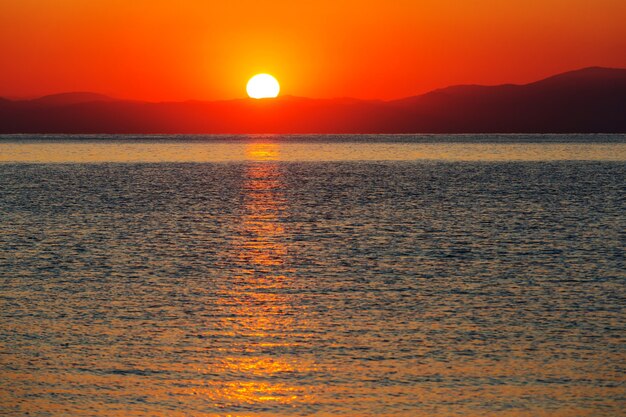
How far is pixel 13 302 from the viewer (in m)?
23.0

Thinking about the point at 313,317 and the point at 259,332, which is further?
the point at 313,317

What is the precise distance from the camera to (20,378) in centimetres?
1598

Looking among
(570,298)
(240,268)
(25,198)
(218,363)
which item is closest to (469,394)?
(218,363)

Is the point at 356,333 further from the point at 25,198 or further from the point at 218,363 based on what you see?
the point at 25,198

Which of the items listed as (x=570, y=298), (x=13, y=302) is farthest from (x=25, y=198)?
(x=570, y=298)

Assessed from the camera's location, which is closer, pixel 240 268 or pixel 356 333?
pixel 356 333

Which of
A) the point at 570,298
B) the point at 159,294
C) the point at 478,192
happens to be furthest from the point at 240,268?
the point at 478,192

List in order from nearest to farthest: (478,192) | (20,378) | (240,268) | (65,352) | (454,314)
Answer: (20,378)
(65,352)
(454,314)
(240,268)
(478,192)

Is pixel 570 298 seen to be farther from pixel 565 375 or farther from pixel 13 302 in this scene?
pixel 13 302

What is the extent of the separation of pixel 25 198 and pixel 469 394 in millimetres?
51037

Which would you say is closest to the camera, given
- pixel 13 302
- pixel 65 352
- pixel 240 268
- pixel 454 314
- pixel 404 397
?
pixel 404 397

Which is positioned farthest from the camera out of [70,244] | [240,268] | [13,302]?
[70,244]

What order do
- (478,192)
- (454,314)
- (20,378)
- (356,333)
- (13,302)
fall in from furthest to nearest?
1. (478,192)
2. (13,302)
3. (454,314)
4. (356,333)
5. (20,378)

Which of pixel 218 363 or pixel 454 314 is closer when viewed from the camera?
pixel 218 363
